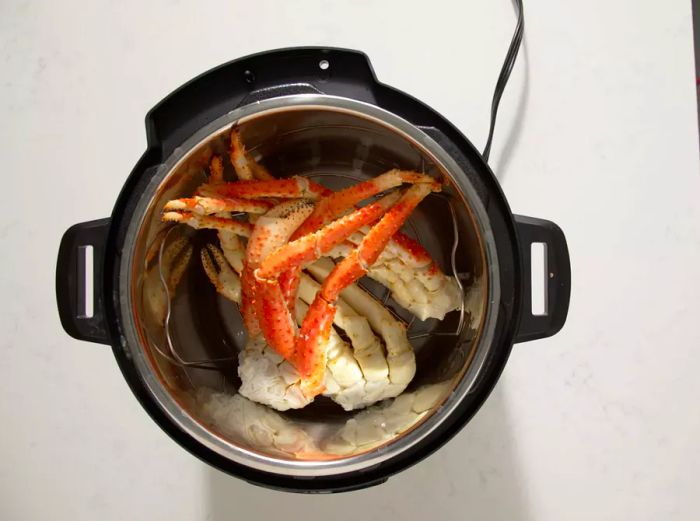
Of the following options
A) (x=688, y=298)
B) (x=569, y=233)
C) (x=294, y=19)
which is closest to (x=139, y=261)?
(x=294, y=19)

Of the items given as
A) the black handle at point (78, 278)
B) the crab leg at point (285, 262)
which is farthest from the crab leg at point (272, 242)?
the black handle at point (78, 278)

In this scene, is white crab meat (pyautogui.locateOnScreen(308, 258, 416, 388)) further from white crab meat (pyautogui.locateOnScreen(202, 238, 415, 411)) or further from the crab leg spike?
the crab leg spike

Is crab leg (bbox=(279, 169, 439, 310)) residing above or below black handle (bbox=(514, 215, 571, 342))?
above

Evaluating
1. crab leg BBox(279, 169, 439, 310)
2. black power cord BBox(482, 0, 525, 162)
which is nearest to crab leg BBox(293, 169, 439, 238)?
crab leg BBox(279, 169, 439, 310)

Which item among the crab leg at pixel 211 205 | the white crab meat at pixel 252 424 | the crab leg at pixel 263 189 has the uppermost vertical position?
the crab leg at pixel 263 189

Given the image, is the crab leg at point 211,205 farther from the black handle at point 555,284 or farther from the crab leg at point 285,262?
the black handle at point 555,284
